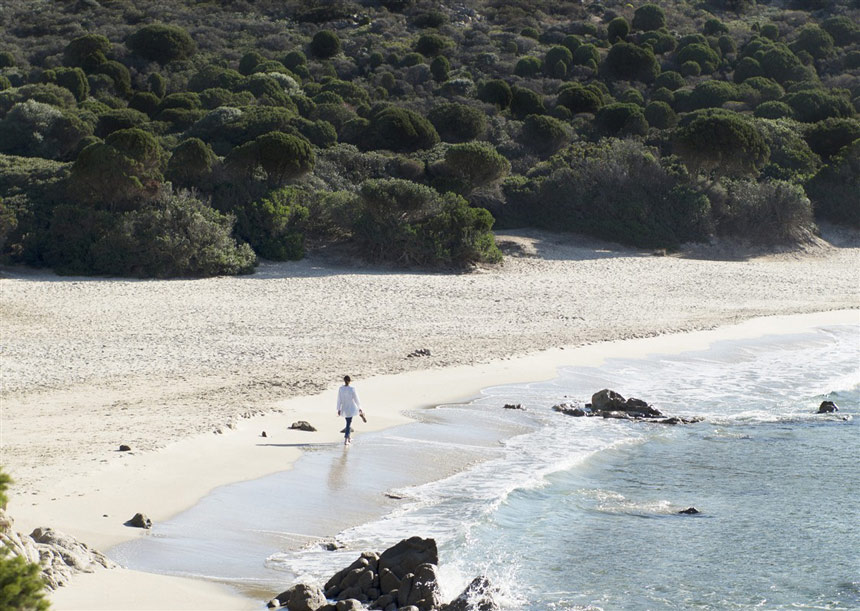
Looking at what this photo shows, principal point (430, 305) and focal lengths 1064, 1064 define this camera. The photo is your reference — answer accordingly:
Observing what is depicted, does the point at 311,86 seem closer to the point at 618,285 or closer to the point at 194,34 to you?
the point at 194,34

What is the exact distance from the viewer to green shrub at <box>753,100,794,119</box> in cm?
4416

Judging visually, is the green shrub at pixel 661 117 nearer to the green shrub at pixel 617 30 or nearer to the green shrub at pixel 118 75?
the green shrub at pixel 617 30

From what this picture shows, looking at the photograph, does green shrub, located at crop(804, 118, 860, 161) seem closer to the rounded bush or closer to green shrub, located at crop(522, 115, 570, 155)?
green shrub, located at crop(522, 115, 570, 155)

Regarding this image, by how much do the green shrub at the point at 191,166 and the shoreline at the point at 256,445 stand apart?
13.7 meters

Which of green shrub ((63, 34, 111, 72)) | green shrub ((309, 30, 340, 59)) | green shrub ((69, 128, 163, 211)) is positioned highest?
green shrub ((309, 30, 340, 59))

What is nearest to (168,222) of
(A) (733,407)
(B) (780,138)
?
(A) (733,407)

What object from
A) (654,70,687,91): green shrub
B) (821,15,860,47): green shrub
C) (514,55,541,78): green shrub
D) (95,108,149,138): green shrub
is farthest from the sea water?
(821,15,860,47): green shrub

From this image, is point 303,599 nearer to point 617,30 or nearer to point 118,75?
point 118,75

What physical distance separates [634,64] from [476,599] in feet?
165

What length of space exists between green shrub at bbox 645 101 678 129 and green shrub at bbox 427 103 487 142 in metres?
8.10

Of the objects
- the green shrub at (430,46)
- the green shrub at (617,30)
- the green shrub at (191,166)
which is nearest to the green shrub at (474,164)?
the green shrub at (191,166)

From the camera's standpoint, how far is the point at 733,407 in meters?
16.5

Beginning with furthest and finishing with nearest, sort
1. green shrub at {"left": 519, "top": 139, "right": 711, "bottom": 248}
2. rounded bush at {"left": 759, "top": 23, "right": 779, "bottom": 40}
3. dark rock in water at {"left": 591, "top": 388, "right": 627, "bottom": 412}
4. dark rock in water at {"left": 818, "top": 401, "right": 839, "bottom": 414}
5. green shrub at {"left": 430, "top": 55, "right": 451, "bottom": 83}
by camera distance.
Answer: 1. rounded bush at {"left": 759, "top": 23, "right": 779, "bottom": 40}
2. green shrub at {"left": 430, "top": 55, "right": 451, "bottom": 83}
3. green shrub at {"left": 519, "top": 139, "right": 711, "bottom": 248}
4. dark rock in water at {"left": 818, "top": 401, "right": 839, "bottom": 414}
5. dark rock in water at {"left": 591, "top": 388, "right": 627, "bottom": 412}

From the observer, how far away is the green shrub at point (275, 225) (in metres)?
28.1
